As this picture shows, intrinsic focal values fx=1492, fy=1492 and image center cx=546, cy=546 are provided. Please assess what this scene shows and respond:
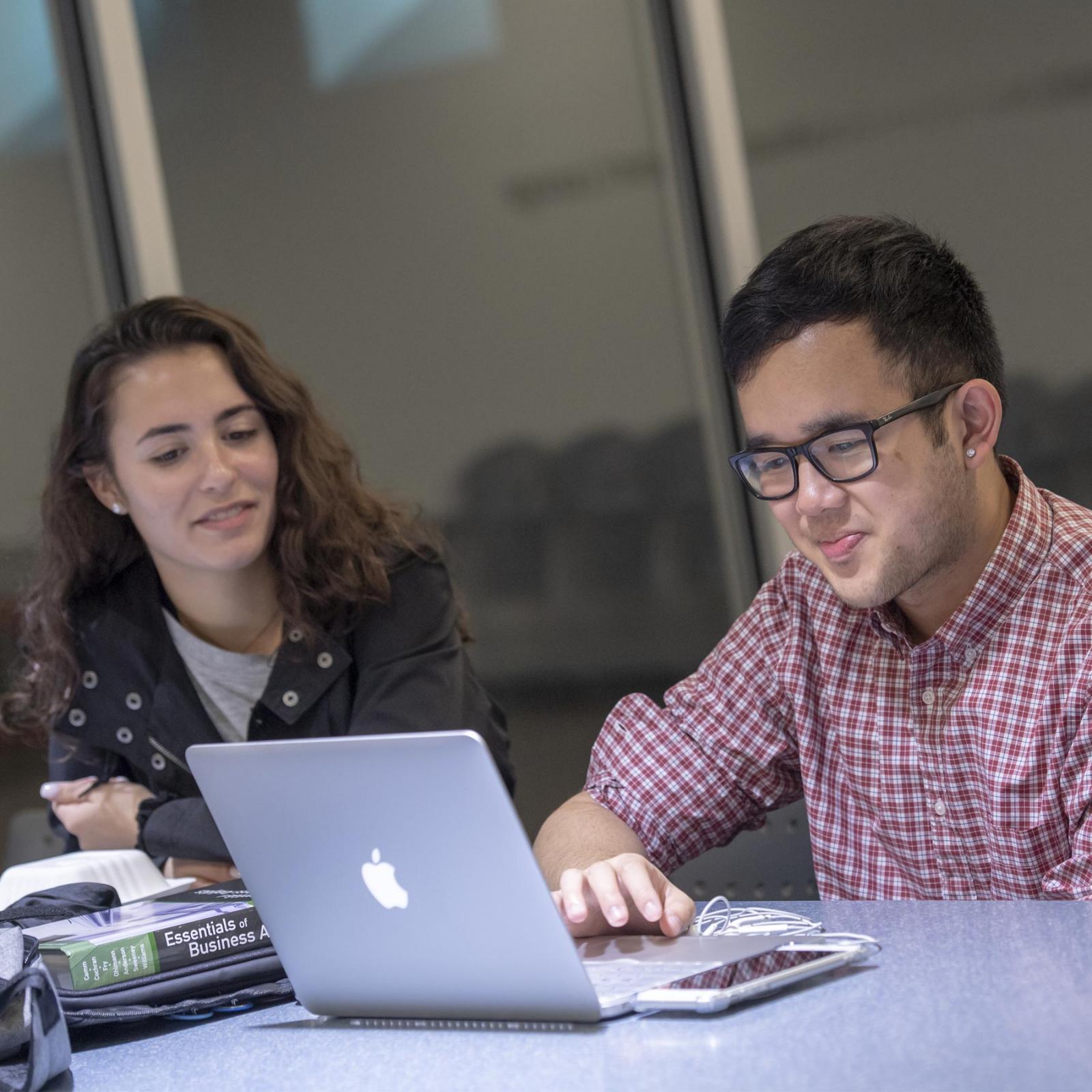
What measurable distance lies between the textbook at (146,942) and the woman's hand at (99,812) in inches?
35.4

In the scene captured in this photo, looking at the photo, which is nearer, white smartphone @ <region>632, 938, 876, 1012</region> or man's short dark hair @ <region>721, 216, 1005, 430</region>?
white smartphone @ <region>632, 938, 876, 1012</region>

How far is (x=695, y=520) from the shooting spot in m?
3.90

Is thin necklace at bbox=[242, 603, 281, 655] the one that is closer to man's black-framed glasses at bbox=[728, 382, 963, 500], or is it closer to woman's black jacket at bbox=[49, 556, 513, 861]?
woman's black jacket at bbox=[49, 556, 513, 861]

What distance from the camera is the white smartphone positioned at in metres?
1.07

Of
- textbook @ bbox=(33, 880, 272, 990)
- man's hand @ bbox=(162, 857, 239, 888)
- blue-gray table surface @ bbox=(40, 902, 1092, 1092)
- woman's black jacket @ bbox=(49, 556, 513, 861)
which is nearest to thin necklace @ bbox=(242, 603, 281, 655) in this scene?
woman's black jacket @ bbox=(49, 556, 513, 861)

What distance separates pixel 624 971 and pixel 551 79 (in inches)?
120

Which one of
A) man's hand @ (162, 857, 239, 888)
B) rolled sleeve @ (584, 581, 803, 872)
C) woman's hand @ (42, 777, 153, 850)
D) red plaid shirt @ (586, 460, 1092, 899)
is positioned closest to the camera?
red plaid shirt @ (586, 460, 1092, 899)

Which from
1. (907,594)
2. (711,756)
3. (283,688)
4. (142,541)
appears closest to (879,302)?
(907,594)

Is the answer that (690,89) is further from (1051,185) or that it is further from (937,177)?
(1051,185)

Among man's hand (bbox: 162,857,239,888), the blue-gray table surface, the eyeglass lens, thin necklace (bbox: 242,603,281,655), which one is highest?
the eyeglass lens

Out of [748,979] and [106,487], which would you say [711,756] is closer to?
[748,979]

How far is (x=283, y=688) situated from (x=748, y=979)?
4.72 ft

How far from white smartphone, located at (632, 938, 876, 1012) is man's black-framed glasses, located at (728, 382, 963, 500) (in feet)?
1.86

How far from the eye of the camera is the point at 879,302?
5.38 feet
